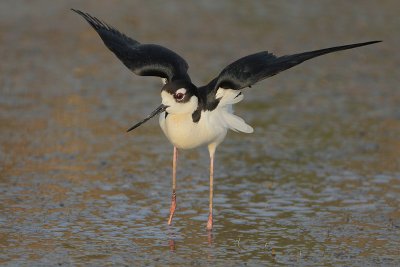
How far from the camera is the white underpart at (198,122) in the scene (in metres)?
7.45

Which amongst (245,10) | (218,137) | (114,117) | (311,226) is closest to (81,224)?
(218,137)

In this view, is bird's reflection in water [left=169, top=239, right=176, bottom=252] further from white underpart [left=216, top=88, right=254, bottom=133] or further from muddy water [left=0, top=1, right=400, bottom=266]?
white underpart [left=216, top=88, right=254, bottom=133]

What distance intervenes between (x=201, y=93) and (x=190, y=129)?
0.34 metres

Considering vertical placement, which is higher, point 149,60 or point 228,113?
point 149,60

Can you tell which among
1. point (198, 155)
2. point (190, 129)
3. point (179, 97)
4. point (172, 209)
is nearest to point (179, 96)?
point (179, 97)

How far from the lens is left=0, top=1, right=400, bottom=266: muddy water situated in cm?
698

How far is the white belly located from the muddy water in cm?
65

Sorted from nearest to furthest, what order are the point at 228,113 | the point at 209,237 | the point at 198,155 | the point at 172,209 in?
the point at 209,237 < the point at 172,209 < the point at 228,113 < the point at 198,155

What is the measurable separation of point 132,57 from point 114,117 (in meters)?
3.58

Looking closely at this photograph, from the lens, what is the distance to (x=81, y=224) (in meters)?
7.45

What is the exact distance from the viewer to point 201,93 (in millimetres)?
7660

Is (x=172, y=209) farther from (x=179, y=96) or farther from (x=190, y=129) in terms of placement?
(x=179, y=96)

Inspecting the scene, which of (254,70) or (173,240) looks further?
(254,70)

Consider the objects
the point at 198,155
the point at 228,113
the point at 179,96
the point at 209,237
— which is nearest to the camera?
the point at 209,237
